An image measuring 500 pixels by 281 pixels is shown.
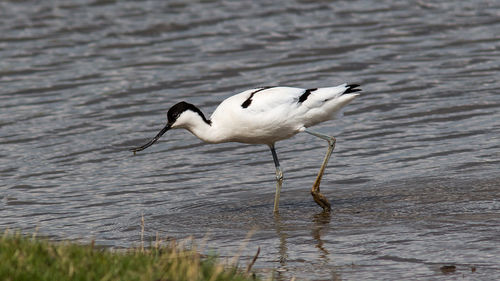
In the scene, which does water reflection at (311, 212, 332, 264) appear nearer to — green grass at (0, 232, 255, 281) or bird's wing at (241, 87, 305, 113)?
bird's wing at (241, 87, 305, 113)

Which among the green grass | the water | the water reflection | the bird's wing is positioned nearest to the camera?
the green grass

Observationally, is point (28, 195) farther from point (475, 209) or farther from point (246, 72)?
point (246, 72)

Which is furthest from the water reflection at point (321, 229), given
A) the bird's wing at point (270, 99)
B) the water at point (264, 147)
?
the bird's wing at point (270, 99)

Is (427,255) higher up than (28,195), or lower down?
lower down

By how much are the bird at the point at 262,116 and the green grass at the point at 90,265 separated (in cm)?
308

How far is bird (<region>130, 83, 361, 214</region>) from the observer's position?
857 centimetres

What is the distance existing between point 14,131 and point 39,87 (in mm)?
2428

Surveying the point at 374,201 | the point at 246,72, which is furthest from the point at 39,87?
the point at 374,201

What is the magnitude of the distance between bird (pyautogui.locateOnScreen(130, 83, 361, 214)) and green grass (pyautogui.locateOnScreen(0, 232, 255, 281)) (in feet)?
10.1

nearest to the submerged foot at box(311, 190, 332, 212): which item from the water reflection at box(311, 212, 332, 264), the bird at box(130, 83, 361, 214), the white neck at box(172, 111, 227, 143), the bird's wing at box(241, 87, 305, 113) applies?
the bird at box(130, 83, 361, 214)

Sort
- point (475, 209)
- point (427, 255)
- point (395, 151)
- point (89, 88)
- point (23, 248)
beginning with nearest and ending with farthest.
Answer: point (23, 248)
point (427, 255)
point (475, 209)
point (395, 151)
point (89, 88)

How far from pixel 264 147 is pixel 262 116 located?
3011mm

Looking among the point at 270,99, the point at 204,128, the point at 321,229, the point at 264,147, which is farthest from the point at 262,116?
the point at 264,147

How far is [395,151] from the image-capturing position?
34.7ft
